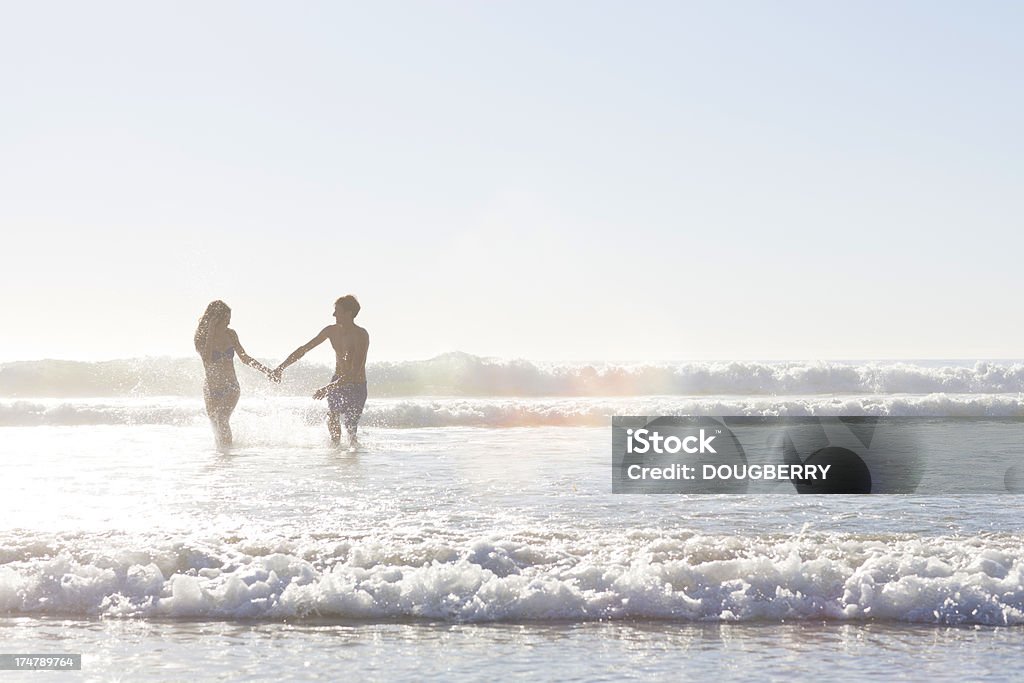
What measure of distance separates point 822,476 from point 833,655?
6414 mm

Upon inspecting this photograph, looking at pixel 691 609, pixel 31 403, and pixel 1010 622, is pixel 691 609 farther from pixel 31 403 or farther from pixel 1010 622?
pixel 31 403

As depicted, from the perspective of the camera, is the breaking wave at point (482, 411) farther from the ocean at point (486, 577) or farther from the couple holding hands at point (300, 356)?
the ocean at point (486, 577)

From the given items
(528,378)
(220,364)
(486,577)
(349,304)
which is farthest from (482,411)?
(486,577)

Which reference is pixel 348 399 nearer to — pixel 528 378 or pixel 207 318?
pixel 207 318

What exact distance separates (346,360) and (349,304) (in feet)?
2.51

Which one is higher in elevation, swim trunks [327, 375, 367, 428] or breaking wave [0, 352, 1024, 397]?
breaking wave [0, 352, 1024, 397]

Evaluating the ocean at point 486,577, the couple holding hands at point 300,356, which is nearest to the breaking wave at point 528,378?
the couple holding hands at point 300,356

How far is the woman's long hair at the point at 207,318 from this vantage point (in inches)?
566

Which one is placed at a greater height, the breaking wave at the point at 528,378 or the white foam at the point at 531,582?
the breaking wave at the point at 528,378

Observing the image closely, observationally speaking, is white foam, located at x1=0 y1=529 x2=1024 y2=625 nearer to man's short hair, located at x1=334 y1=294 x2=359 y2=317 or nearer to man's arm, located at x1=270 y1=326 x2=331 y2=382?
man's arm, located at x1=270 y1=326 x2=331 y2=382

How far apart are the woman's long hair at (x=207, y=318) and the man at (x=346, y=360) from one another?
3.45ft

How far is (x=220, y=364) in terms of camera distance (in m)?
14.3

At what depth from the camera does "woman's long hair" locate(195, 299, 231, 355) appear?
14.4 meters

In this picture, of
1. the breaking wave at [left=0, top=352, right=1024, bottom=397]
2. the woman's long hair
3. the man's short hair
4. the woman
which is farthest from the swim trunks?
the breaking wave at [left=0, top=352, right=1024, bottom=397]
